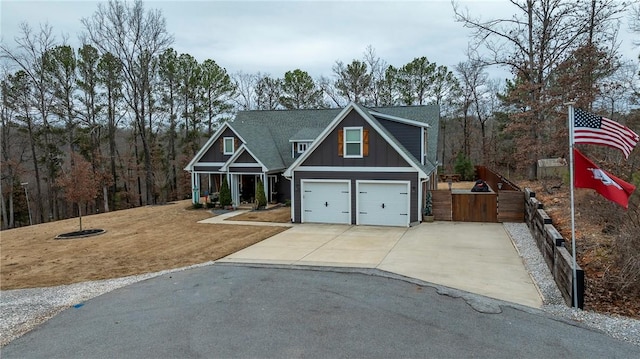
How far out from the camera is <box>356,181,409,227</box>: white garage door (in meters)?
15.7

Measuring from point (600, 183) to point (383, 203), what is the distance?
→ 31.6 ft

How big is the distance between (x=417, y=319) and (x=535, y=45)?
22.1 m

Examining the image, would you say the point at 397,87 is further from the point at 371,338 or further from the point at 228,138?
the point at 371,338

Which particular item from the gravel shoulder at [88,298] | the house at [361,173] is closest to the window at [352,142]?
the house at [361,173]

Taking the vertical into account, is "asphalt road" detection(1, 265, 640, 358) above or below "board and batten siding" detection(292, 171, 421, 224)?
below

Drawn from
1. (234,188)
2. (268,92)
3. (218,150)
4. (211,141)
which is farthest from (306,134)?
(268,92)

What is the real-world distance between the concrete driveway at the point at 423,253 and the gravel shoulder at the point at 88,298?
1.04ft

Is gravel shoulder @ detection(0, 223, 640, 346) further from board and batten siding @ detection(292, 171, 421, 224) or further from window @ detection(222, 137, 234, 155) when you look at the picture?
window @ detection(222, 137, 234, 155)

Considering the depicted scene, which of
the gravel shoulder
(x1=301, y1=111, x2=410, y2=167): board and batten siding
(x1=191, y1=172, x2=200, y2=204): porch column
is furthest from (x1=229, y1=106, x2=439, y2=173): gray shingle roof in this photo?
the gravel shoulder

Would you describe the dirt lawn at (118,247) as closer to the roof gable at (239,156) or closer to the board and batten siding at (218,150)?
the roof gable at (239,156)

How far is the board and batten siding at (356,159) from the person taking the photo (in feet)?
51.3

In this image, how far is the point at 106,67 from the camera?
29.7m

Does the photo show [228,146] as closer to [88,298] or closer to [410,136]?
[410,136]

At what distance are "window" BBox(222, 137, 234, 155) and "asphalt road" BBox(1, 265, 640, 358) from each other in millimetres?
15949
